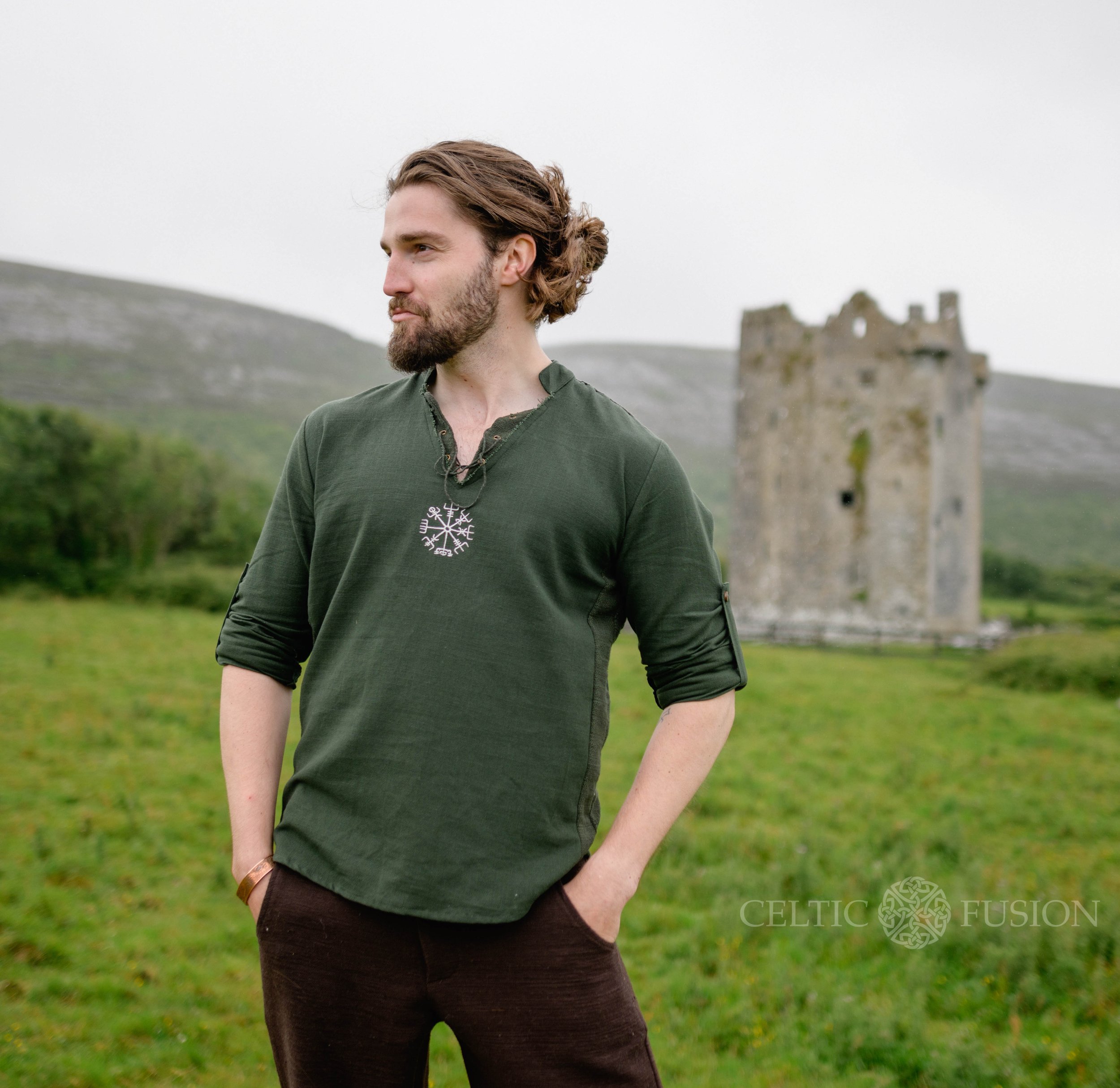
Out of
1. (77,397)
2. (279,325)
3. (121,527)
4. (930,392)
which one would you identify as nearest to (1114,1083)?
(930,392)

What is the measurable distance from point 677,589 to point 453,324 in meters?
0.81

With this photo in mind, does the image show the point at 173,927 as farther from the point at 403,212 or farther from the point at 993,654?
the point at 993,654

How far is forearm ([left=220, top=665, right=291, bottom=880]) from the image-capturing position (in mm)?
2152

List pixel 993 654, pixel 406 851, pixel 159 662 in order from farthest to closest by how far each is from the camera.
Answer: pixel 993 654 → pixel 159 662 → pixel 406 851

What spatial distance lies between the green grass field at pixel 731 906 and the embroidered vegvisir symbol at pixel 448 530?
3916 millimetres

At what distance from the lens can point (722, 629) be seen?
7.13 ft

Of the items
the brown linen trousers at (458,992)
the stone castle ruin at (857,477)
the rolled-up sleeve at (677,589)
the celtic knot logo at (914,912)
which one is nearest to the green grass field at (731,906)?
the celtic knot logo at (914,912)

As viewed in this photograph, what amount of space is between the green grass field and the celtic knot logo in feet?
0.34

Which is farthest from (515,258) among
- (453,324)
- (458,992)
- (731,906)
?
(731,906)

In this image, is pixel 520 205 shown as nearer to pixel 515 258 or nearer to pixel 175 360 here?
pixel 515 258

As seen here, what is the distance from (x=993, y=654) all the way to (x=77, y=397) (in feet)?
235

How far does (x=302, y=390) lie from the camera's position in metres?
100

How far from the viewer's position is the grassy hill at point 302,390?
73812 millimetres

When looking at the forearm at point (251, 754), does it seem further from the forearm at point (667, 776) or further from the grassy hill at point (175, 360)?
the grassy hill at point (175, 360)
